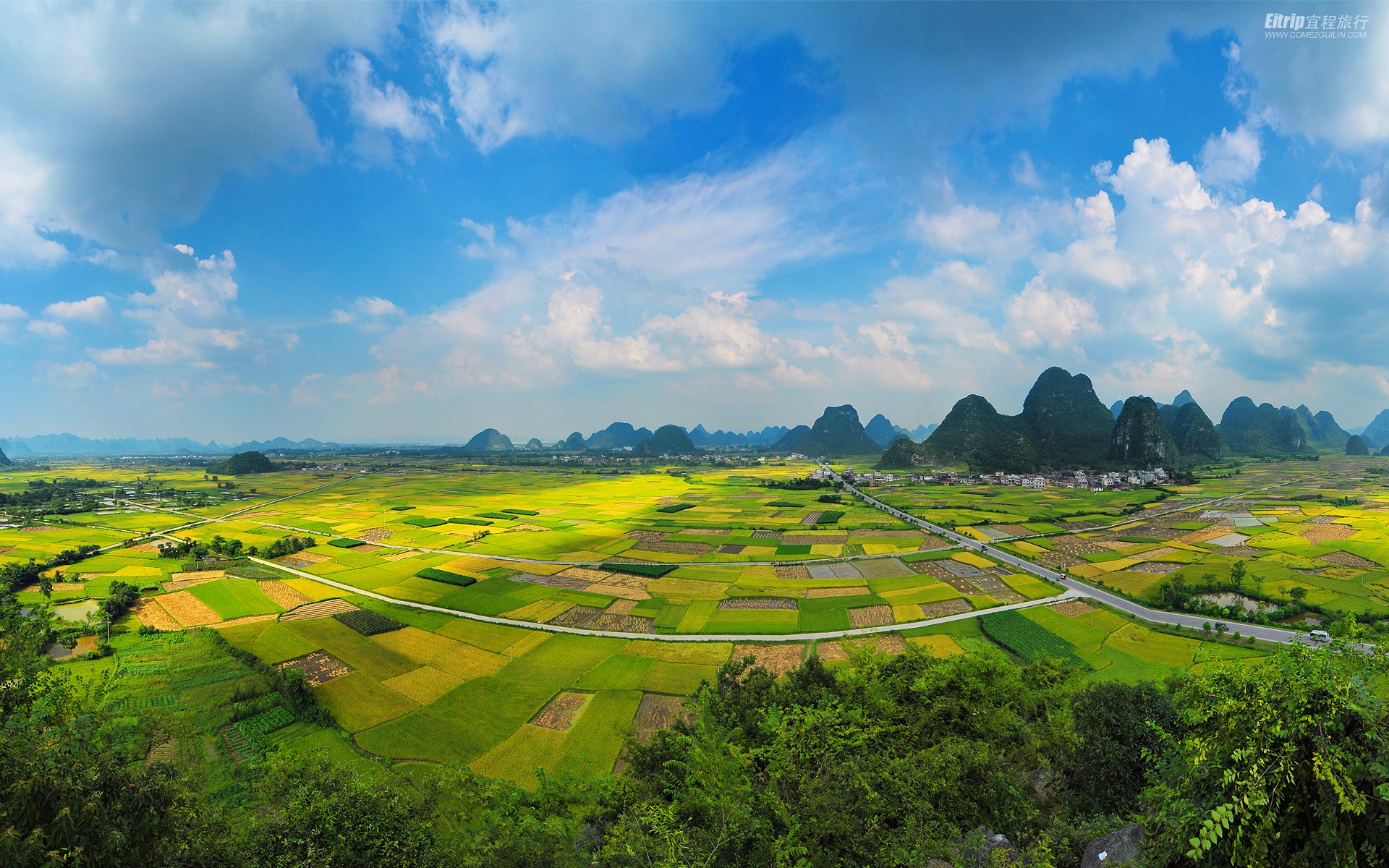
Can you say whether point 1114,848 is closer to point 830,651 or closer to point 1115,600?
point 830,651

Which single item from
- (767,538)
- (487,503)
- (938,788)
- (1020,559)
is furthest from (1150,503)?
(487,503)

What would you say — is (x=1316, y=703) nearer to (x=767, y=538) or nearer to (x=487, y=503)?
(x=767, y=538)

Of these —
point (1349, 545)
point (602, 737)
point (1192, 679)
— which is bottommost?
point (602, 737)

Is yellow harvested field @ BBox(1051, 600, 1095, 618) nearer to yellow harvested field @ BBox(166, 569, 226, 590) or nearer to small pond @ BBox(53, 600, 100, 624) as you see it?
small pond @ BBox(53, 600, 100, 624)

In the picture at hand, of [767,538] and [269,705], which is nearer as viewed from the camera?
[269,705]

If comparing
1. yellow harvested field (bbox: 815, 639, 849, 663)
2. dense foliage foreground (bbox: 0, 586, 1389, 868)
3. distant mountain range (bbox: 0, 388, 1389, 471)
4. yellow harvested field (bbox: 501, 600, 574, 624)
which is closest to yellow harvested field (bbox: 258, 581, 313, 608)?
yellow harvested field (bbox: 501, 600, 574, 624)

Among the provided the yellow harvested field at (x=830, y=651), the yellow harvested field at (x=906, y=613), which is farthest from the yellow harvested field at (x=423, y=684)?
the yellow harvested field at (x=906, y=613)
